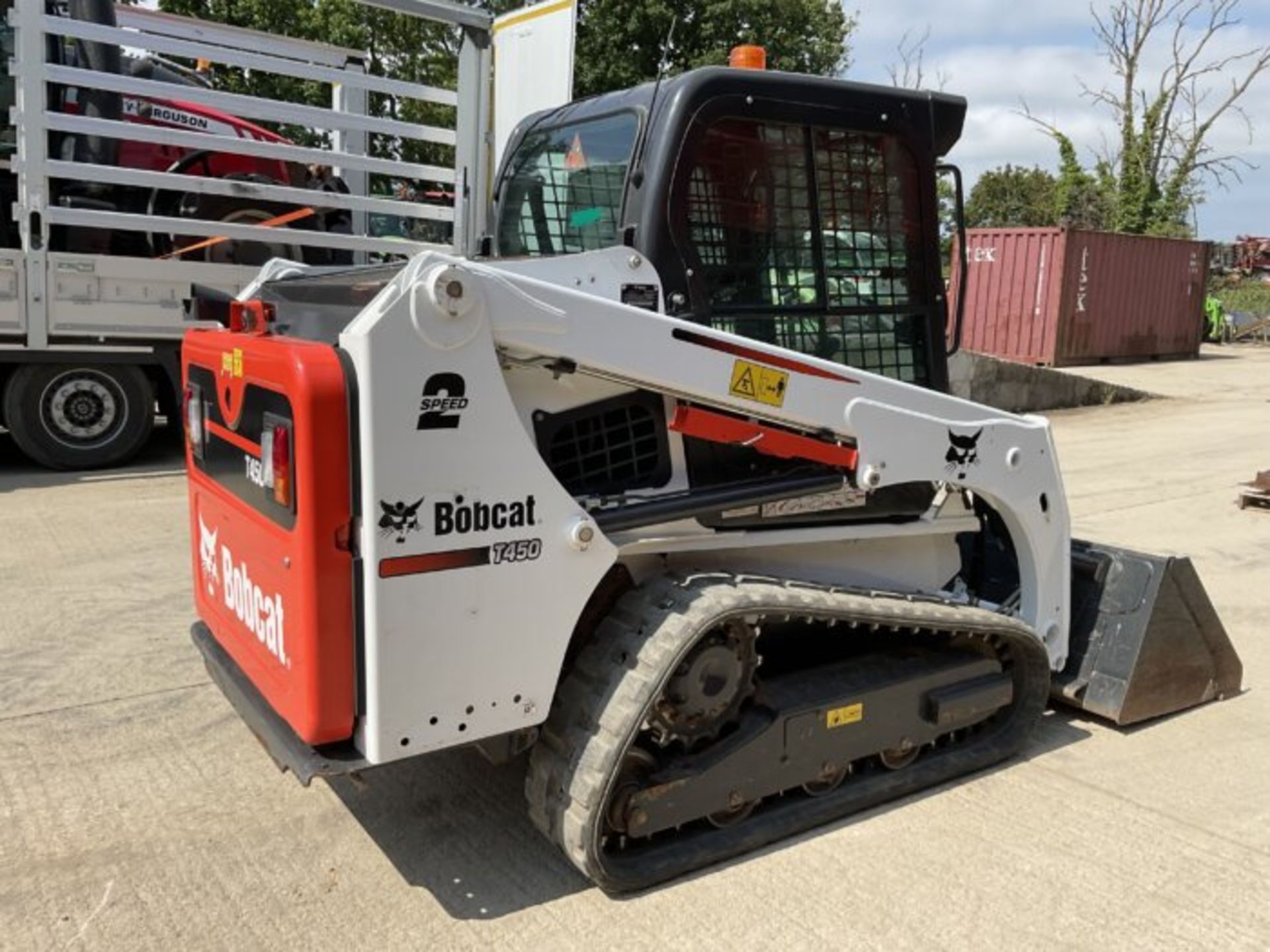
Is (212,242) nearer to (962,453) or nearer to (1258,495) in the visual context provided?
(962,453)

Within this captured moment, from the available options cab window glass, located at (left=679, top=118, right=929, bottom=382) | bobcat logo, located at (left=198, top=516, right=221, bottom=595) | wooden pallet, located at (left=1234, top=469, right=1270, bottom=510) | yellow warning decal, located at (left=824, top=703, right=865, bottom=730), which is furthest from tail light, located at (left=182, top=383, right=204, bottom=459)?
wooden pallet, located at (left=1234, top=469, right=1270, bottom=510)

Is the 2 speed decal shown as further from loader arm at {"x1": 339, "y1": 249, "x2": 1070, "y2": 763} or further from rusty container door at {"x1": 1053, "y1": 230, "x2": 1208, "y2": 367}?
rusty container door at {"x1": 1053, "y1": 230, "x2": 1208, "y2": 367}

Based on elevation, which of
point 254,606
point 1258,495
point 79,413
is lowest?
point 1258,495

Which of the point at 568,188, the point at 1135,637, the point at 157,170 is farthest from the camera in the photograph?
the point at 157,170

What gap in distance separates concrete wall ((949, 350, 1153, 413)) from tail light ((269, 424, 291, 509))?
466 inches

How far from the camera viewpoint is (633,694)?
8.72 feet

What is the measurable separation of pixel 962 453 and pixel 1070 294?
716 inches

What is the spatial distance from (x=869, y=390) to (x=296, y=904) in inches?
80.5

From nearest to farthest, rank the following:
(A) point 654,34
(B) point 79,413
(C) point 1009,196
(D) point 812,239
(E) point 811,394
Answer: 1. (E) point 811,394
2. (D) point 812,239
3. (B) point 79,413
4. (A) point 654,34
5. (C) point 1009,196

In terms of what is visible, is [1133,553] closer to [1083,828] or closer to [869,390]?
[1083,828]

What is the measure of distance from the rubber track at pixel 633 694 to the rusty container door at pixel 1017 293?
1750cm

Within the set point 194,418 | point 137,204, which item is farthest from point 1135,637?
point 137,204

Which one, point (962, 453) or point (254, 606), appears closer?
point (254, 606)

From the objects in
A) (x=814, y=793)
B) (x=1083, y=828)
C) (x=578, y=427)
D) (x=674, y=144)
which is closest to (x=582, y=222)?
(x=674, y=144)
